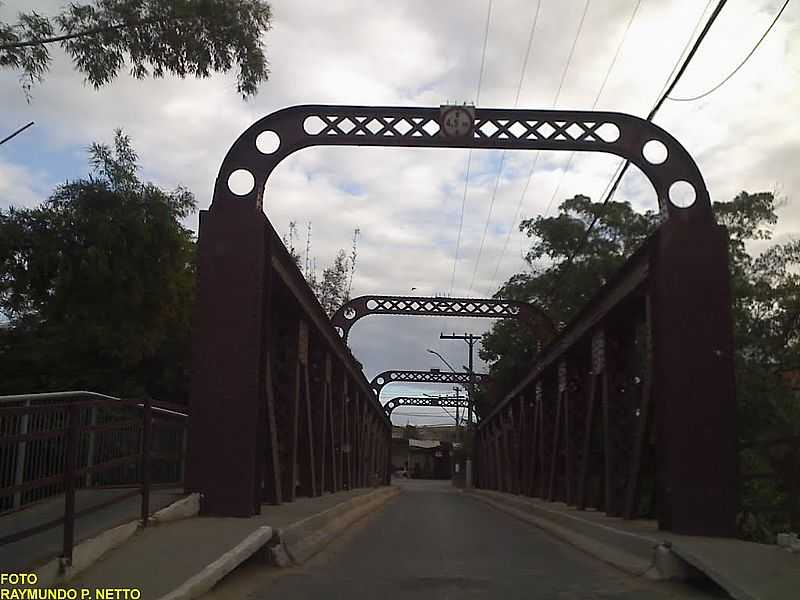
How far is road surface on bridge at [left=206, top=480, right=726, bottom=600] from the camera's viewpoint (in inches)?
321

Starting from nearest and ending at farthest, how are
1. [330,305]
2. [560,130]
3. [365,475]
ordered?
[560,130] < [365,475] < [330,305]

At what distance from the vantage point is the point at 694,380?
36.9 ft

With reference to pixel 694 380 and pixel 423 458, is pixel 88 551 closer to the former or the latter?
pixel 694 380

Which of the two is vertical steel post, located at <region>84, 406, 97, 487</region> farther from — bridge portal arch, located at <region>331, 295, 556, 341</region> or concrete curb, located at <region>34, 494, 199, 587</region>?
bridge portal arch, located at <region>331, 295, 556, 341</region>

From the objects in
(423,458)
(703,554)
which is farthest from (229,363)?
(423,458)

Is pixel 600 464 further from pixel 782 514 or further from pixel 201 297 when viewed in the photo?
pixel 201 297

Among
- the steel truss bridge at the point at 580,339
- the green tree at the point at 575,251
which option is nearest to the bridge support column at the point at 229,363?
the steel truss bridge at the point at 580,339

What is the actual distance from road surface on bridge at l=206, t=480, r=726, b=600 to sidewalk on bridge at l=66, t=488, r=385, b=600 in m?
0.34

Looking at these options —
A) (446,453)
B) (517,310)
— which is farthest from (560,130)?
(446,453)

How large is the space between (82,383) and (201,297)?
1136 centimetres

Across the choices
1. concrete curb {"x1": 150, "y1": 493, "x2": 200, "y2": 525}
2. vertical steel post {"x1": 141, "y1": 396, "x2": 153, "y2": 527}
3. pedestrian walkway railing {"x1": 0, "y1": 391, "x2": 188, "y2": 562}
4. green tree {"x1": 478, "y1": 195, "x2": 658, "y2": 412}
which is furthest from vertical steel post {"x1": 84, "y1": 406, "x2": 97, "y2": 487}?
green tree {"x1": 478, "y1": 195, "x2": 658, "y2": 412}

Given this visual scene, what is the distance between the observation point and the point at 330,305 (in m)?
44.1

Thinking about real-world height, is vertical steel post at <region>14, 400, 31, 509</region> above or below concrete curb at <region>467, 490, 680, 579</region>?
above

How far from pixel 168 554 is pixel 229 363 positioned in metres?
4.18
